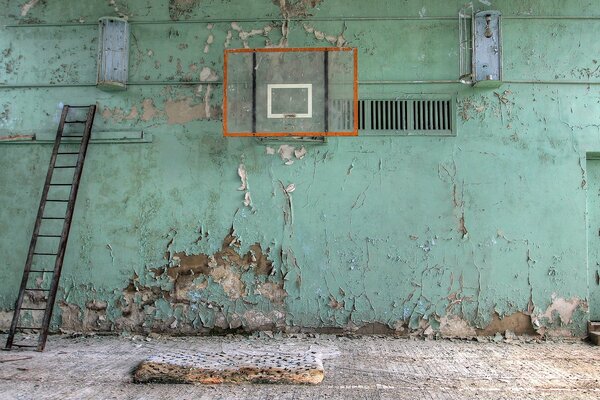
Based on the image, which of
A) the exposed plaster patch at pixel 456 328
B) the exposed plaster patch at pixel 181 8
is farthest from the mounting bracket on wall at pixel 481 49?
the exposed plaster patch at pixel 181 8

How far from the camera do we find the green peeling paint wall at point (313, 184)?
16.1 ft

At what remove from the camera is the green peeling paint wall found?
16.1 feet

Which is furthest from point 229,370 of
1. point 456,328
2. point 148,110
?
point 148,110

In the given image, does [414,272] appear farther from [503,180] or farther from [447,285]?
[503,180]

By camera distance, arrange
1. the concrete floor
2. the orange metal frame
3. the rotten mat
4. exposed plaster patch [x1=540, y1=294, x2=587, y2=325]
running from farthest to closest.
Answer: exposed plaster patch [x1=540, y1=294, x2=587, y2=325]
the orange metal frame
the rotten mat
the concrete floor

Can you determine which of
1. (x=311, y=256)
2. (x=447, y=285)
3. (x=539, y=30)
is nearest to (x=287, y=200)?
(x=311, y=256)

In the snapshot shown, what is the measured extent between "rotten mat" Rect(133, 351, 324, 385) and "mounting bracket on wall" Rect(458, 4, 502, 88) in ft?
10.2

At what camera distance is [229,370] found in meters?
3.61

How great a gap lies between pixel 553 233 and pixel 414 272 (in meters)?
1.42

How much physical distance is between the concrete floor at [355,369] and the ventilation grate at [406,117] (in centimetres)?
207

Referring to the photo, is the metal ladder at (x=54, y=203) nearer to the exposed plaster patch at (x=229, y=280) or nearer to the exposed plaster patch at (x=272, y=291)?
the exposed plaster patch at (x=229, y=280)

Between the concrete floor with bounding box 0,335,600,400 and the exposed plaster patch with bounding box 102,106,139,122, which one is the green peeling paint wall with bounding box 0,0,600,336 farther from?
the concrete floor with bounding box 0,335,600,400

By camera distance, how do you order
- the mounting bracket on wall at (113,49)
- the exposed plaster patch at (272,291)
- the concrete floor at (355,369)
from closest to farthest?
the concrete floor at (355,369) → the exposed plaster patch at (272,291) → the mounting bracket on wall at (113,49)

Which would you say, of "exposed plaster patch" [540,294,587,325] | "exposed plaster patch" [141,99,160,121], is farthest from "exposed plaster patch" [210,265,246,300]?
"exposed plaster patch" [540,294,587,325]
